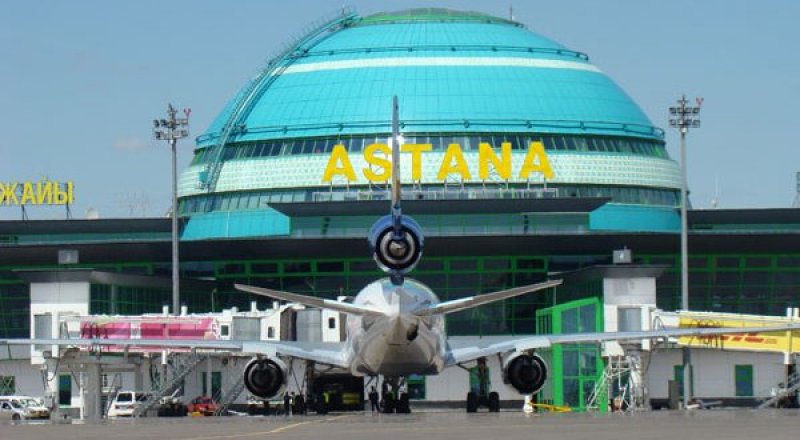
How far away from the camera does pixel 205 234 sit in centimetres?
15400

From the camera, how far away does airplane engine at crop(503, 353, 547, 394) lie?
78875 mm

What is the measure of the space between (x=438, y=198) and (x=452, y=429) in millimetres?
86522

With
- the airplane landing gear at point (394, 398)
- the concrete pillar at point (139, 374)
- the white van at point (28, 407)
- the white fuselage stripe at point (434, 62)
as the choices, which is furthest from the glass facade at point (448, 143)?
the airplane landing gear at point (394, 398)

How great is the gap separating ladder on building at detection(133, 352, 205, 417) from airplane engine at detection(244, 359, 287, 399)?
2170 centimetres

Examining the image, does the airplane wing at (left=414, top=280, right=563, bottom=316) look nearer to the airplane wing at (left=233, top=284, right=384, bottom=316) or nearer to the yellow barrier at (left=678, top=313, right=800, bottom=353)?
the airplane wing at (left=233, top=284, right=384, bottom=316)

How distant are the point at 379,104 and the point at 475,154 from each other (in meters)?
8.08

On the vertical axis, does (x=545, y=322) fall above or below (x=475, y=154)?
below

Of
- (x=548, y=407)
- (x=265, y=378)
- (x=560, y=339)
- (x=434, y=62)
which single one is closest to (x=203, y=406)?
(x=548, y=407)

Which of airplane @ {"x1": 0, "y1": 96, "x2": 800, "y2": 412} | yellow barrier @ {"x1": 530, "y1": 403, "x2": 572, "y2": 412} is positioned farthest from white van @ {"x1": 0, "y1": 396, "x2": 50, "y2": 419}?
airplane @ {"x1": 0, "y1": 96, "x2": 800, "y2": 412}

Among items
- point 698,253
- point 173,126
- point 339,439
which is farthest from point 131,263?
point 339,439

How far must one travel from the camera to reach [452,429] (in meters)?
58.2

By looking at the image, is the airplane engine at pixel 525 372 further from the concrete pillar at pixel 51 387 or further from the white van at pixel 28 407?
the white van at pixel 28 407

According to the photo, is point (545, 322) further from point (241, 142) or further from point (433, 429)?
point (433, 429)

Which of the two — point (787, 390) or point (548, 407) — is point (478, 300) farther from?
point (548, 407)
